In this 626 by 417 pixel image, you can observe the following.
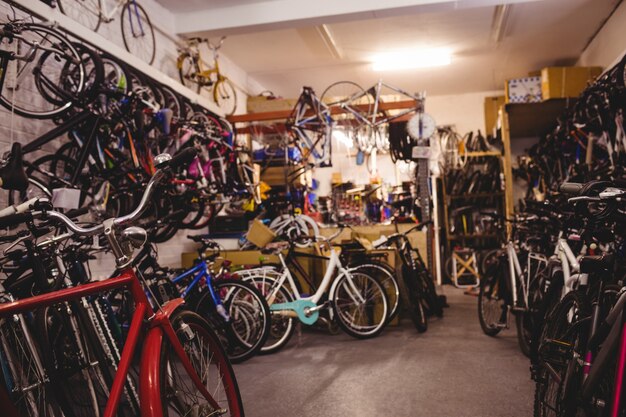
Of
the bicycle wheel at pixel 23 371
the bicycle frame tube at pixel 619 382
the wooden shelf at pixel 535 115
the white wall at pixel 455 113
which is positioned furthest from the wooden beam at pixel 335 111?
the bicycle frame tube at pixel 619 382

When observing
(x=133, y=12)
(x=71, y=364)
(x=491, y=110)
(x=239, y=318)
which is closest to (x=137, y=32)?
(x=133, y=12)

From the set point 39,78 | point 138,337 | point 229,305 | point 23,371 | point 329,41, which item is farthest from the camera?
point 329,41

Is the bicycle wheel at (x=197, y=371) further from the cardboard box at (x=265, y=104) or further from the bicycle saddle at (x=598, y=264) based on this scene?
the cardboard box at (x=265, y=104)

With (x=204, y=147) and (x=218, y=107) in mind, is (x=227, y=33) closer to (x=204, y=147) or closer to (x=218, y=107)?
(x=218, y=107)

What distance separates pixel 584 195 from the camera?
1796mm

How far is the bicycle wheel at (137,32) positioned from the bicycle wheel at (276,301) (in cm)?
281

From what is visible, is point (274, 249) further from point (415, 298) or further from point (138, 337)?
point (138, 337)

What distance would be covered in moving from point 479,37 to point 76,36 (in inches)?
210

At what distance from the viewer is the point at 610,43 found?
610 centimetres

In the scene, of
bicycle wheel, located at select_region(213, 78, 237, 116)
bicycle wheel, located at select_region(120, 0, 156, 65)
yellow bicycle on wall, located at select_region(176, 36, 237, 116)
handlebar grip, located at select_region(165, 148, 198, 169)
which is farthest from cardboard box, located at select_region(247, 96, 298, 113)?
handlebar grip, located at select_region(165, 148, 198, 169)

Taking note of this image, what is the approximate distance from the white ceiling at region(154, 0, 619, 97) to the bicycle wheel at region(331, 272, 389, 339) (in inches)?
124

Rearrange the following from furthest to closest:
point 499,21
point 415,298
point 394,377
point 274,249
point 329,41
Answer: point 329,41, point 499,21, point 415,298, point 274,249, point 394,377

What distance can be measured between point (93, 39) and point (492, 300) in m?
4.40

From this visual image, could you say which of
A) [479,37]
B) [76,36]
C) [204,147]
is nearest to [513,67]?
[479,37]
